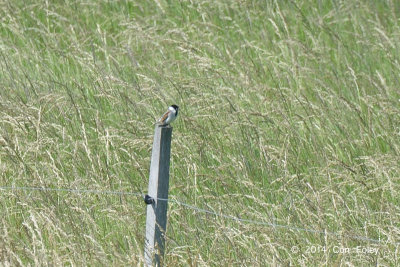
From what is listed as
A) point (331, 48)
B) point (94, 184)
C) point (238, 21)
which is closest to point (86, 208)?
point (94, 184)

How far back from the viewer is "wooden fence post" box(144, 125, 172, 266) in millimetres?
3043

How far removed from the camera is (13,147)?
401cm

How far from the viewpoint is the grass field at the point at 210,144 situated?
136 inches

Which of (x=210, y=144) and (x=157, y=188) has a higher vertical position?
(x=210, y=144)

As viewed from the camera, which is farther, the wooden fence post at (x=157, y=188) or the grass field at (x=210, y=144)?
the grass field at (x=210, y=144)

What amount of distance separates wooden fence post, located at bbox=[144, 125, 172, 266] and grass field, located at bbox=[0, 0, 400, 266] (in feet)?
0.39

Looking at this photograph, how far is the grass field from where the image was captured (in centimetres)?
346

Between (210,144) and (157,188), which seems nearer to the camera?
(157,188)

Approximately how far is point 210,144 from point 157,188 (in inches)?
54.2

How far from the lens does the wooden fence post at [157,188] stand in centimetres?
304

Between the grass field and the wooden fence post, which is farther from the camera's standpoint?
the grass field

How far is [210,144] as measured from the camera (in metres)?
4.41

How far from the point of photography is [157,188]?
10.0 ft

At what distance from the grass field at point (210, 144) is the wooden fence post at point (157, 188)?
0.12 metres
